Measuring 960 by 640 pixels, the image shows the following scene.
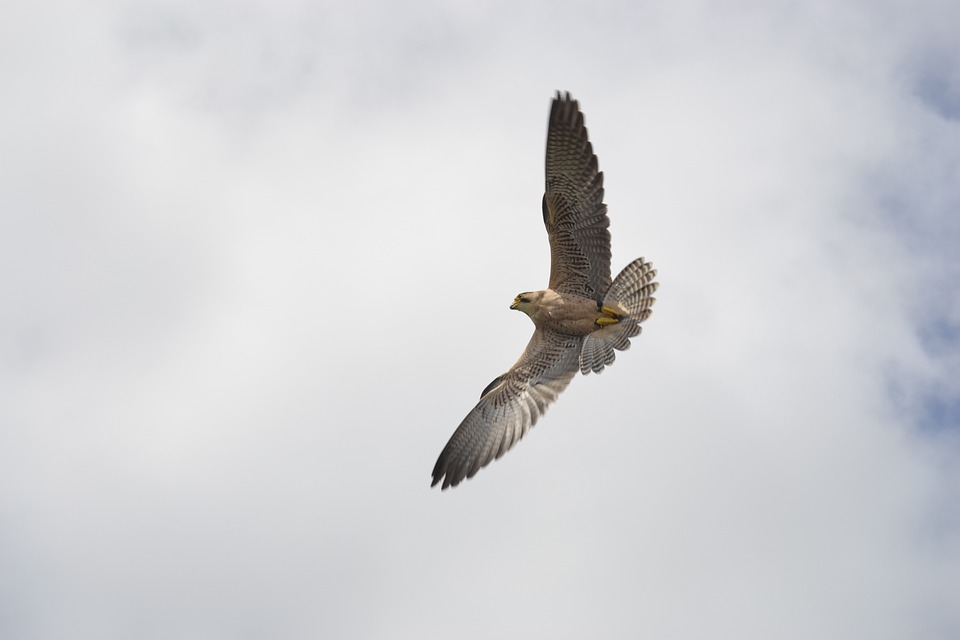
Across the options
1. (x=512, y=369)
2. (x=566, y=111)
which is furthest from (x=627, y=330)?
(x=566, y=111)

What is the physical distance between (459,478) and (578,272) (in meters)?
3.78

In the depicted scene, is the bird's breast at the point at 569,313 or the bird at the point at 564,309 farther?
the bird's breast at the point at 569,313

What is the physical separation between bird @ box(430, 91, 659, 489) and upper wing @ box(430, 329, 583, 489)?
0.05 feet

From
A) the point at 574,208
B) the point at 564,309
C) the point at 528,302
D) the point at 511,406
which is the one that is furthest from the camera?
the point at 511,406

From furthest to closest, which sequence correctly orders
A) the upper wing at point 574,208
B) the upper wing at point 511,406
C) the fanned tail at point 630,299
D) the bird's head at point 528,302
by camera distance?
the upper wing at point 511,406 → the bird's head at point 528,302 → the fanned tail at point 630,299 → the upper wing at point 574,208

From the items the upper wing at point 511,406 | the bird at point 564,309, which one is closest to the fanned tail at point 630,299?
the bird at point 564,309

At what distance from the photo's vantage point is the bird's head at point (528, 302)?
18906mm

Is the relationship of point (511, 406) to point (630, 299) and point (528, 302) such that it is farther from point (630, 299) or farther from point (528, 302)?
point (630, 299)

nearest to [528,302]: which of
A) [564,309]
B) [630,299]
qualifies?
[564,309]

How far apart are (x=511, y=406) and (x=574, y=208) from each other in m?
3.47

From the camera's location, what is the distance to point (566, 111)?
58.6 feet

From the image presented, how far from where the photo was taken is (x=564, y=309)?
18.7 meters

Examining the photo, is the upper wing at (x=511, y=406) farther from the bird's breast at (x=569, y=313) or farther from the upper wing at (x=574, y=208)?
the upper wing at (x=574, y=208)

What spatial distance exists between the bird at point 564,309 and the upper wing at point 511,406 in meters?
0.02
